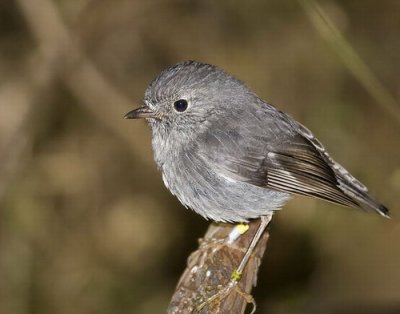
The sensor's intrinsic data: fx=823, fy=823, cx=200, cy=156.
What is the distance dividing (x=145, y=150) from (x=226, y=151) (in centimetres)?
382

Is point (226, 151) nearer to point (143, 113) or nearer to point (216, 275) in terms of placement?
point (143, 113)

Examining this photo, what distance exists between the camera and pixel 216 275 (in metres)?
6.19

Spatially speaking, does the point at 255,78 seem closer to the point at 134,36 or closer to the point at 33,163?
the point at 134,36

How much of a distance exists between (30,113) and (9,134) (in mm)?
359

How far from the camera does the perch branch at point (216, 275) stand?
5875 millimetres

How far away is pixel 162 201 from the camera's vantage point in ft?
31.9

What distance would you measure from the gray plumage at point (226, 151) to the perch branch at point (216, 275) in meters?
0.40

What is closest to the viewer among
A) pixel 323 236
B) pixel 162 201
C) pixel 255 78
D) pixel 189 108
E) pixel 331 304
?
pixel 189 108

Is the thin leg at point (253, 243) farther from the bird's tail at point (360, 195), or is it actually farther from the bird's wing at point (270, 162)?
the bird's tail at point (360, 195)

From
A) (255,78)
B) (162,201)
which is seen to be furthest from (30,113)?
(255,78)

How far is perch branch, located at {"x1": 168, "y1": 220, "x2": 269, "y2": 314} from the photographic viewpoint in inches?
231

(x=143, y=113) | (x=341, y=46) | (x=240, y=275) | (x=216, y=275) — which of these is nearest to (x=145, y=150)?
(x=341, y=46)

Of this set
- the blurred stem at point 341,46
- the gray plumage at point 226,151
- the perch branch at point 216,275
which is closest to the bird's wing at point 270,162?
the gray plumage at point 226,151

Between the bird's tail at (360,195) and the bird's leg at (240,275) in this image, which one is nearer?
the bird's leg at (240,275)
